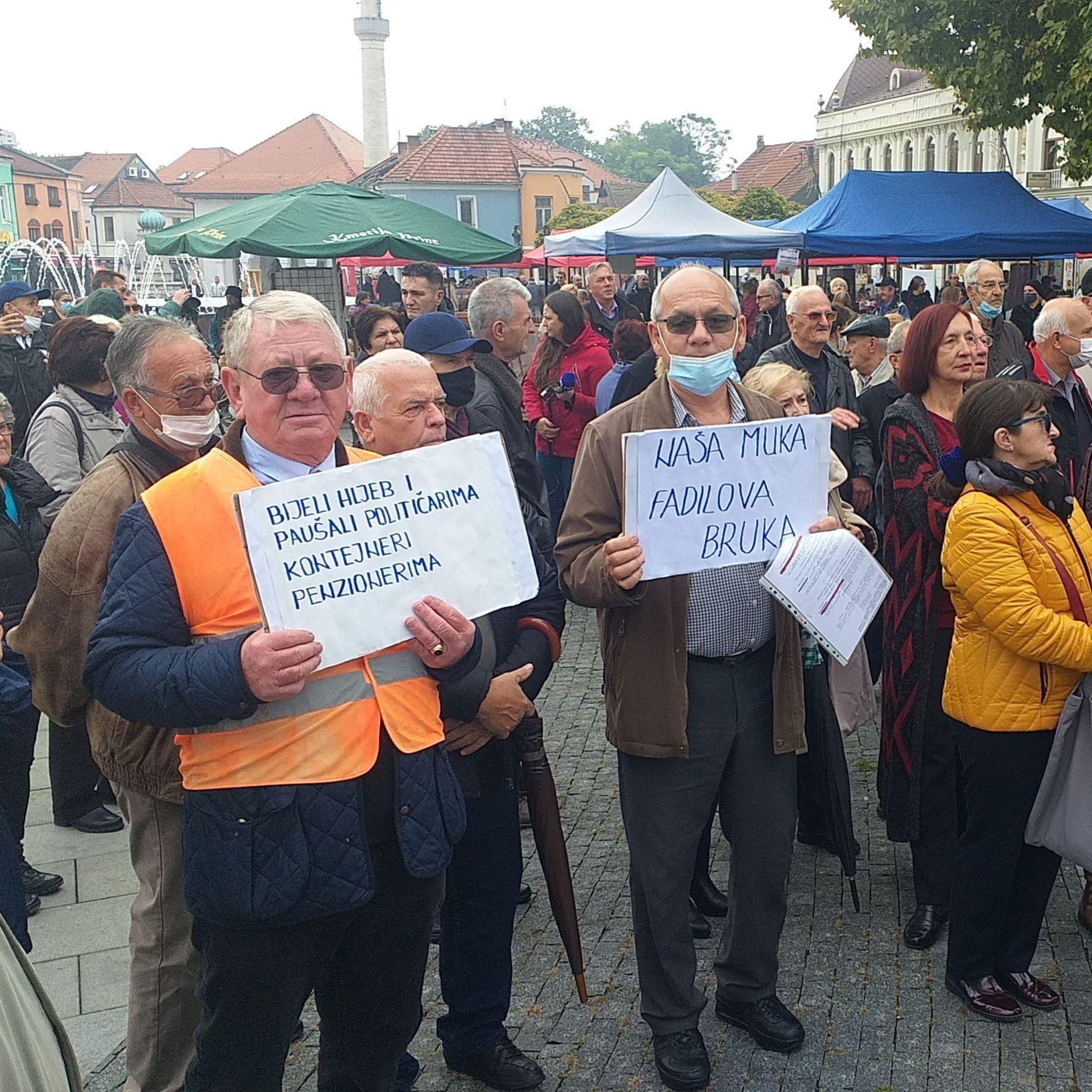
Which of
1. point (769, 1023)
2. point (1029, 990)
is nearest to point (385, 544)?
point (769, 1023)

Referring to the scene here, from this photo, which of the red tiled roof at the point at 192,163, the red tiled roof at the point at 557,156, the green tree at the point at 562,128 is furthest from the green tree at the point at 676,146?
the red tiled roof at the point at 192,163

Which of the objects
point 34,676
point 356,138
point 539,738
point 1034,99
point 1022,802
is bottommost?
point 1022,802

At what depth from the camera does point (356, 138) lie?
3743 inches

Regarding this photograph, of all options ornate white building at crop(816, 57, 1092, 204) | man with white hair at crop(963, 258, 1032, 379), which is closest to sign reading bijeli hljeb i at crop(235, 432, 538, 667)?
man with white hair at crop(963, 258, 1032, 379)

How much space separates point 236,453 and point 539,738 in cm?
121

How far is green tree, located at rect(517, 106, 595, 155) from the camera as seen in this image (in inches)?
5846

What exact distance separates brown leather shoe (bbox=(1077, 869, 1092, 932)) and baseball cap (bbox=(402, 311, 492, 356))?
270cm

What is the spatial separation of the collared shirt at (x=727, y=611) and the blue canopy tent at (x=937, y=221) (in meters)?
9.40

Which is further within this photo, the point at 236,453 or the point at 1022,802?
the point at 1022,802

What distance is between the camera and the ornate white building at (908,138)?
5047cm

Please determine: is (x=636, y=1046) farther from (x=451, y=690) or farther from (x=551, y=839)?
(x=451, y=690)

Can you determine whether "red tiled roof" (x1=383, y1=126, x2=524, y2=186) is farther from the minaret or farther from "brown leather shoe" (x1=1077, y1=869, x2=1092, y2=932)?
"brown leather shoe" (x1=1077, y1=869, x2=1092, y2=932)

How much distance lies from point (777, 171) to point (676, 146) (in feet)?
217

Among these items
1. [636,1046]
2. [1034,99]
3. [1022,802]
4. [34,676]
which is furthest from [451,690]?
[1034,99]
